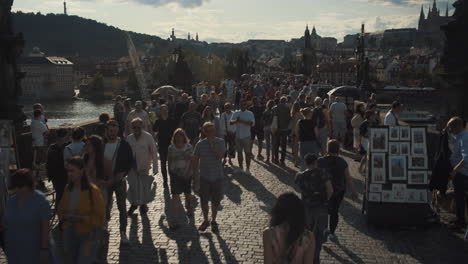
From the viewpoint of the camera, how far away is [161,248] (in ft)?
22.6

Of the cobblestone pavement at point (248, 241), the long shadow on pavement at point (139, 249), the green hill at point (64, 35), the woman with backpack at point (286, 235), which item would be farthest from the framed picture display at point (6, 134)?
the green hill at point (64, 35)

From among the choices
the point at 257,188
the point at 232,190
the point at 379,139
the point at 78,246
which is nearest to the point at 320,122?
the point at 257,188

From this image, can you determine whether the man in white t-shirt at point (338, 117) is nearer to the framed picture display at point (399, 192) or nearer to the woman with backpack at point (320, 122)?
the woman with backpack at point (320, 122)

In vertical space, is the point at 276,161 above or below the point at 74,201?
below

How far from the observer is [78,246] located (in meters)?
5.01

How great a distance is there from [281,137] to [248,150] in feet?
4.93

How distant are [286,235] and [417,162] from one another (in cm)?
493

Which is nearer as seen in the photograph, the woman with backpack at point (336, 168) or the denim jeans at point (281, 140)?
the woman with backpack at point (336, 168)

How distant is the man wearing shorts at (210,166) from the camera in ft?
24.8

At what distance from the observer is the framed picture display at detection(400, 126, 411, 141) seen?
779 centimetres

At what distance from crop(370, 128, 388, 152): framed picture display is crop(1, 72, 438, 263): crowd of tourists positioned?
1026 millimetres

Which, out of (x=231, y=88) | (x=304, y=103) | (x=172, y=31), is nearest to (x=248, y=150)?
(x=304, y=103)

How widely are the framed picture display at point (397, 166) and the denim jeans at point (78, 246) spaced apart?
475 cm

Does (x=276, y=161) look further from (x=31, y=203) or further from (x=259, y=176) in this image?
(x=31, y=203)
